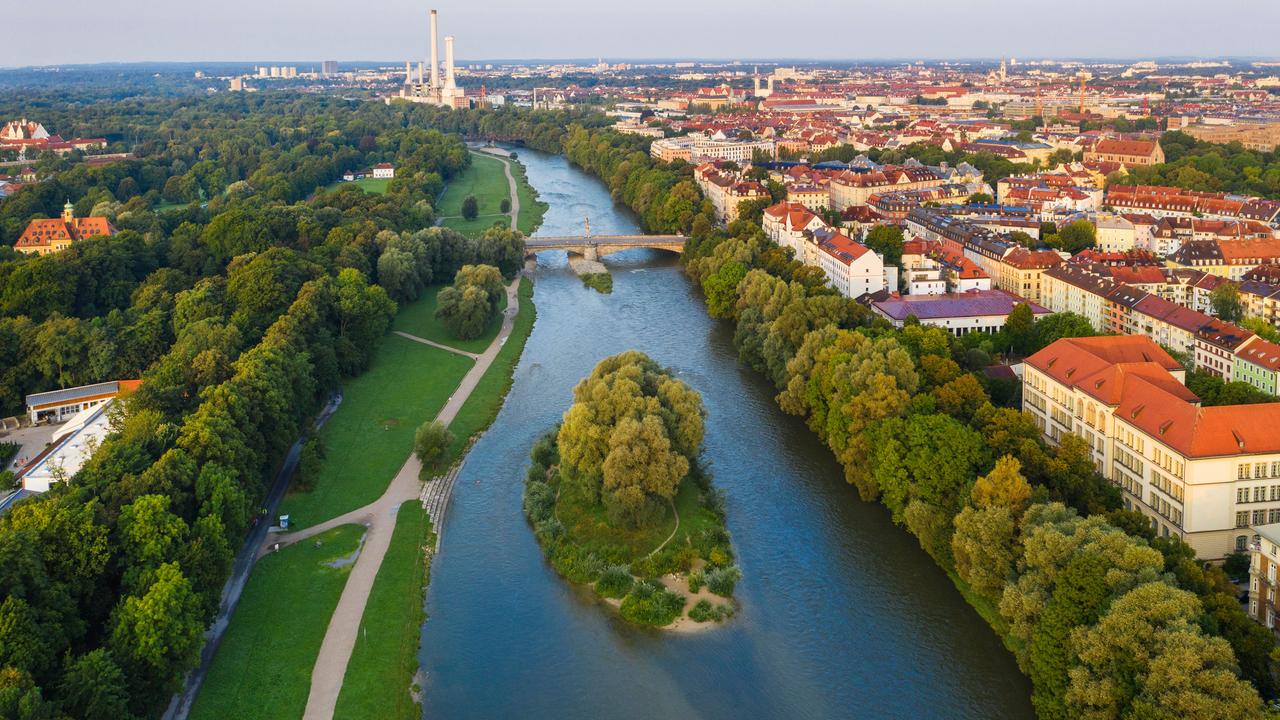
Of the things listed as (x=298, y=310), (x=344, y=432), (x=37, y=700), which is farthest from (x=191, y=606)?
(x=298, y=310)

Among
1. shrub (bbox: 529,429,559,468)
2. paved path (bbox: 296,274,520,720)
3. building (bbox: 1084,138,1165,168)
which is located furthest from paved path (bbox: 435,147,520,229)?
building (bbox: 1084,138,1165,168)

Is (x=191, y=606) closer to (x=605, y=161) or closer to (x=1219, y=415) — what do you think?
(x=1219, y=415)

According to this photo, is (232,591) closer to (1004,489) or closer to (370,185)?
(1004,489)

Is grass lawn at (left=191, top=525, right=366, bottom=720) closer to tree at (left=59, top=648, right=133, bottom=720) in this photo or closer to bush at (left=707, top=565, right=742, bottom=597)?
tree at (left=59, top=648, right=133, bottom=720)

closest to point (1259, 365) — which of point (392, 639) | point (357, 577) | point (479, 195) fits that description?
point (392, 639)

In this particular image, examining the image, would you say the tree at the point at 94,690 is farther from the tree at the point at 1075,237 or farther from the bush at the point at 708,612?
the tree at the point at 1075,237

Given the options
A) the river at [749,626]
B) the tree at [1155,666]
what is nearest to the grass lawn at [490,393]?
the river at [749,626]
